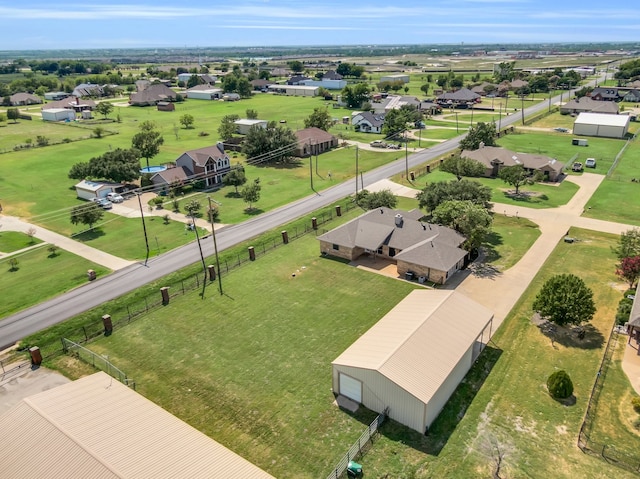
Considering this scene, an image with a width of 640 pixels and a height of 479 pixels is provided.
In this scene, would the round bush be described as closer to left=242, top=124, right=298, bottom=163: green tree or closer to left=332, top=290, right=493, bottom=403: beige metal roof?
left=332, top=290, right=493, bottom=403: beige metal roof

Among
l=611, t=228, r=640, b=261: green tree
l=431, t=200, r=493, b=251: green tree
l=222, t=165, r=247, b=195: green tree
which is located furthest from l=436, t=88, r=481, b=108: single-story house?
l=611, t=228, r=640, b=261: green tree

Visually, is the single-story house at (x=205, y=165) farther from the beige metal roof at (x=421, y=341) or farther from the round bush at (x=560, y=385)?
the round bush at (x=560, y=385)

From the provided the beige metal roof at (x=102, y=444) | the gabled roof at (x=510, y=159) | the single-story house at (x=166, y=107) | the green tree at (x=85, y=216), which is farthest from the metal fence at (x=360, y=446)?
the single-story house at (x=166, y=107)

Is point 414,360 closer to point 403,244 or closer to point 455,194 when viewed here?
point 403,244

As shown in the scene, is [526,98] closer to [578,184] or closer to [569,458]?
[578,184]

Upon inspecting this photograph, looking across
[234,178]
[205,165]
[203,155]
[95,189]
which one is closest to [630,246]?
[234,178]
